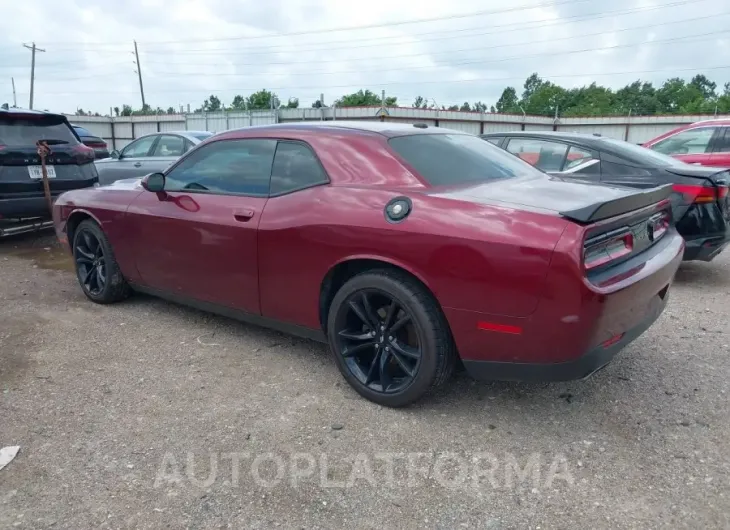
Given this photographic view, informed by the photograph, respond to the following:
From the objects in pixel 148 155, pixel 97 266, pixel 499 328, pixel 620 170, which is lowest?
pixel 97 266

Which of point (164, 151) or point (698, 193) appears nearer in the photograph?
point (698, 193)

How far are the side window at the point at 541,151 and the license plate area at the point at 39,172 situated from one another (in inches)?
211

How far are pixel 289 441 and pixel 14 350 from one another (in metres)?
2.31

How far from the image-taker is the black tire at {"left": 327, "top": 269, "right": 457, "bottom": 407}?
2883 millimetres

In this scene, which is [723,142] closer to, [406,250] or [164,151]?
[406,250]

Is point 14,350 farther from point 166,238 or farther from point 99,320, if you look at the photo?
point 166,238

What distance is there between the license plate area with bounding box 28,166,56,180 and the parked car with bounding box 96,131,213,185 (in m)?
2.55

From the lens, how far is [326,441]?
2.84 m

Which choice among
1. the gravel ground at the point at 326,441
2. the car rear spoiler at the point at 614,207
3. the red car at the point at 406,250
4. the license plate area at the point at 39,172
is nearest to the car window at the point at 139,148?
the license plate area at the point at 39,172

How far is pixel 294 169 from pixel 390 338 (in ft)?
3.90

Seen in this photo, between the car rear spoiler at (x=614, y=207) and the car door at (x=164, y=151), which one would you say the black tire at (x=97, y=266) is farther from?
the car door at (x=164, y=151)

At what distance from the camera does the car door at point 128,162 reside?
32.7 feet

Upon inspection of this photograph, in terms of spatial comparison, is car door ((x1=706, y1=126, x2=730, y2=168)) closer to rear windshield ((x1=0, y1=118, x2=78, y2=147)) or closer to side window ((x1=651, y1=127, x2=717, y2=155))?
side window ((x1=651, y1=127, x2=717, y2=155))

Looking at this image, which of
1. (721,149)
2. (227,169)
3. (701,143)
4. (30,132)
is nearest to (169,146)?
(30,132)
